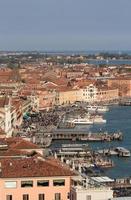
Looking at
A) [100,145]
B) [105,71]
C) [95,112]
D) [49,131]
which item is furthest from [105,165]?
[105,71]

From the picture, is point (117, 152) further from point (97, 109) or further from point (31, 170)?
point (97, 109)

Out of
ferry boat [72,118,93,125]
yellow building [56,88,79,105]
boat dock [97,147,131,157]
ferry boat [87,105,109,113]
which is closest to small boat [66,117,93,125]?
ferry boat [72,118,93,125]

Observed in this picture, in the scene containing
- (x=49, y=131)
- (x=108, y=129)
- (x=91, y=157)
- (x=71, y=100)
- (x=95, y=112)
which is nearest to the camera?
(x=91, y=157)

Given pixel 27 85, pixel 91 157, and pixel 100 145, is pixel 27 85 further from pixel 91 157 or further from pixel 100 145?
pixel 91 157

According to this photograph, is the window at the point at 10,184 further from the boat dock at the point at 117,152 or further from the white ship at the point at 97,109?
the white ship at the point at 97,109

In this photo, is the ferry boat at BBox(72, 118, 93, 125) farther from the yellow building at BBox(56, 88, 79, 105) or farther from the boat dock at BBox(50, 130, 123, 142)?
the yellow building at BBox(56, 88, 79, 105)

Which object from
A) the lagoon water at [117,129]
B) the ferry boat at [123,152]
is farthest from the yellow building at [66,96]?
the ferry boat at [123,152]
